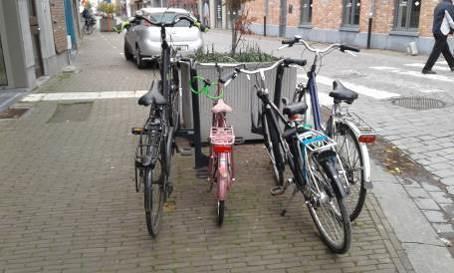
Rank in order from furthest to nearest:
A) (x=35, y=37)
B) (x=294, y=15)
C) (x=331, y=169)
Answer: (x=294, y=15) < (x=35, y=37) < (x=331, y=169)

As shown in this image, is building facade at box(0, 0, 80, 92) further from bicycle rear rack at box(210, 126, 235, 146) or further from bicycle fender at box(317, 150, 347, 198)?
bicycle fender at box(317, 150, 347, 198)

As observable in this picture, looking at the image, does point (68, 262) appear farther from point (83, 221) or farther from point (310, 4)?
point (310, 4)

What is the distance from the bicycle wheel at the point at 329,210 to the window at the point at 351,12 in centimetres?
1638

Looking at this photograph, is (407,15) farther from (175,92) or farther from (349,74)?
(175,92)

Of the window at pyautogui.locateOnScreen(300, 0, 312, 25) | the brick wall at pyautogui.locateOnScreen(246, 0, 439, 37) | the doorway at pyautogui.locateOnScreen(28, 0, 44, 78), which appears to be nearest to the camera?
the doorway at pyautogui.locateOnScreen(28, 0, 44, 78)

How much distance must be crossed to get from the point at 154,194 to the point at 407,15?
14534mm

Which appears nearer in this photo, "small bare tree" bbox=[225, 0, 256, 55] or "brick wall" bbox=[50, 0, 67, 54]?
"small bare tree" bbox=[225, 0, 256, 55]

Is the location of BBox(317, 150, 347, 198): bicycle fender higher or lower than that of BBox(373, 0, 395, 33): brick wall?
lower

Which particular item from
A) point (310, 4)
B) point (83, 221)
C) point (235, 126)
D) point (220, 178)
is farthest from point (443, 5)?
Answer: point (310, 4)

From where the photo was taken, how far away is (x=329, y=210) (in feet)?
11.1

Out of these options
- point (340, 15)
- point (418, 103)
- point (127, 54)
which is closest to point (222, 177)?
point (418, 103)

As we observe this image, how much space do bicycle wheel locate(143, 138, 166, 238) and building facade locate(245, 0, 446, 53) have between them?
9520mm

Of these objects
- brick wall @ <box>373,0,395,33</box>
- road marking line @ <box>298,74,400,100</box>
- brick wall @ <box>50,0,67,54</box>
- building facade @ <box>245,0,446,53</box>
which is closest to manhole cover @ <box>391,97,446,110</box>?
road marking line @ <box>298,74,400,100</box>

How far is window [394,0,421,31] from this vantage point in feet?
50.1
